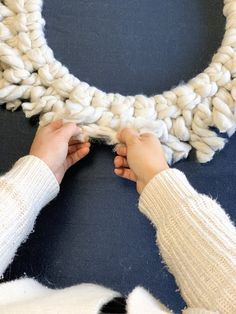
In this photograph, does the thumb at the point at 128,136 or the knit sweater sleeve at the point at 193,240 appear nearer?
the knit sweater sleeve at the point at 193,240

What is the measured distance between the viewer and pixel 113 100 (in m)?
0.78

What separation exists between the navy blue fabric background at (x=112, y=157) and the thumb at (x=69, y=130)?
0.04m

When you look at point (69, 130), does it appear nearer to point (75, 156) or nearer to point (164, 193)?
point (75, 156)

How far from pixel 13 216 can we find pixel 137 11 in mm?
381

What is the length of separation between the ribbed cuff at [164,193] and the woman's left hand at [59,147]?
114 millimetres

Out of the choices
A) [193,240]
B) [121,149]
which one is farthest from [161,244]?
[121,149]

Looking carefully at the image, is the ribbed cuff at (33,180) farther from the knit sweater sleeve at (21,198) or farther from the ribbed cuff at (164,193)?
the ribbed cuff at (164,193)

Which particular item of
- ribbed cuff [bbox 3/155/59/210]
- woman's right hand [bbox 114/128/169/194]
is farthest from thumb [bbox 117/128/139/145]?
ribbed cuff [bbox 3/155/59/210]

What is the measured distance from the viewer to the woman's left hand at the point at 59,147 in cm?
74

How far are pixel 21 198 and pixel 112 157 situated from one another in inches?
5.9

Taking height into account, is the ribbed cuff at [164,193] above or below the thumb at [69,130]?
below

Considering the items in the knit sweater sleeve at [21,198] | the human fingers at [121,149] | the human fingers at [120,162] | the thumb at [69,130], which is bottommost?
the knit sweater sleeve at [21,198]

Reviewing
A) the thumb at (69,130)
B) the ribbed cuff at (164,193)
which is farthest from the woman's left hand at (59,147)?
the ribbed cuff at (164,193)

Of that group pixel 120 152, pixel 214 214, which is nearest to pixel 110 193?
pixel 120 152
